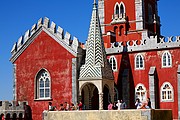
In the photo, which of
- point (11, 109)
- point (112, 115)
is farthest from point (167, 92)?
point (11, 109)

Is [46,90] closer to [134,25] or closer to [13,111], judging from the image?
[13,111]

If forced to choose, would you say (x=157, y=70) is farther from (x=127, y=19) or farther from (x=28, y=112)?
(x=28, y=112)

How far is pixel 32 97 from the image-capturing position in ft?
161

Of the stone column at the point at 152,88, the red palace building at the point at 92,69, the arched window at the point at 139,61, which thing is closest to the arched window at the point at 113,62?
the red palace building at the point at 92,69

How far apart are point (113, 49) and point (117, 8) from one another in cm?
1064

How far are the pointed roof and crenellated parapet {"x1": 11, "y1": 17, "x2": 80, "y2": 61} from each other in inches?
76.0

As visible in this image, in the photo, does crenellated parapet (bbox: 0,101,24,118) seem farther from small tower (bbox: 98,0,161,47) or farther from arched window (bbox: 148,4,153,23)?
arched window (bbox: 148,4,153,23)

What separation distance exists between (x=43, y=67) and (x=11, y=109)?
5.21 meters

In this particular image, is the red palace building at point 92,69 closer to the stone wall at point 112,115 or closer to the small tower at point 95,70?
the small tower at point 95,70

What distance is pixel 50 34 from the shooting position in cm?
4862

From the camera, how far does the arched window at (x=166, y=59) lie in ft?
150

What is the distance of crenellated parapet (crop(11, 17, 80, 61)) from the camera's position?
47.0 metres

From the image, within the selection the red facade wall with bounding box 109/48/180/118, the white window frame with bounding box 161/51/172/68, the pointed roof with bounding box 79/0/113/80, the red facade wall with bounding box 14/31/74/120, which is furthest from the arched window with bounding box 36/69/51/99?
the white window frame with bounding box 161/51/172/68

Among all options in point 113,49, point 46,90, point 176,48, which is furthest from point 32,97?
point 176,48
